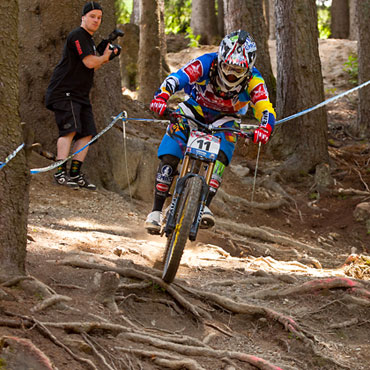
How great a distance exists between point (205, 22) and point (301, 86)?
40.3ft

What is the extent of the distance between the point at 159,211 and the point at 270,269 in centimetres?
204

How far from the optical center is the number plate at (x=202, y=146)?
16.2 feet

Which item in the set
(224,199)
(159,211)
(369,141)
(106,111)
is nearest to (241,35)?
(159,211)

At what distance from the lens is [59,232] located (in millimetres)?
6406

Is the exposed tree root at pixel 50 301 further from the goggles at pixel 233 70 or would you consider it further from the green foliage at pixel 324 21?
the green foliage at pixel 324 21

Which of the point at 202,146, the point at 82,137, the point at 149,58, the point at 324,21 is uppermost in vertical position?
the point at 324,21

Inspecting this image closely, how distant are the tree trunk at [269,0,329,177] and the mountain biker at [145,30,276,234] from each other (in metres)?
6.25

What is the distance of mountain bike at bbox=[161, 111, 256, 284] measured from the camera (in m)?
4.63

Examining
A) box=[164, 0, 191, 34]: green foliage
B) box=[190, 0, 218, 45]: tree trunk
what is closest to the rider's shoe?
box=[190, 0, 218, 45]: tree trunk

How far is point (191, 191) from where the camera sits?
15.5 ft

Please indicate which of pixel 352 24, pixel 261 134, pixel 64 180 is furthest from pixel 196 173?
pixel 352 24

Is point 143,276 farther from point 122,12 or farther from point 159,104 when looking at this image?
point 122,12

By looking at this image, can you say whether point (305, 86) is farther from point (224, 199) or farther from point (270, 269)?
point (270, 269)

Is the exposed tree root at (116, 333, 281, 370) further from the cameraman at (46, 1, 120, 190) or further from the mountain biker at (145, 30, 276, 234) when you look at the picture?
the cameraman at (46, 1, 120, 190)
